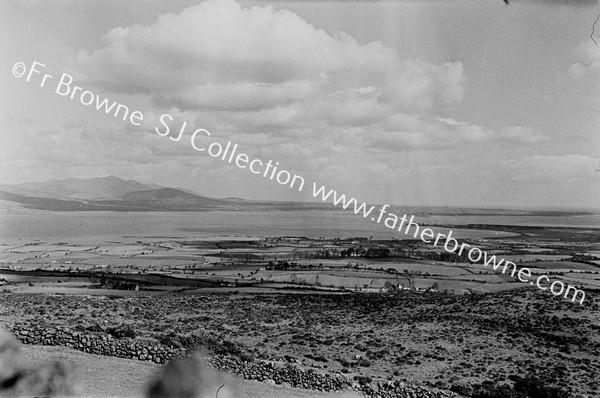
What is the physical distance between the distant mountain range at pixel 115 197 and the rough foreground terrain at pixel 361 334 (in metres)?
1.87

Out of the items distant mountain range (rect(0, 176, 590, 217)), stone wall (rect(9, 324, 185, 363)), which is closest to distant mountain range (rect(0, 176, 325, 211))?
distant mountain range (rect(0, 176, 590, 217))

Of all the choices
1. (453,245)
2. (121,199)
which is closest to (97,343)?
(121,199)

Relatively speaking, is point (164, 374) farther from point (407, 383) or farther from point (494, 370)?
point (494, 370)

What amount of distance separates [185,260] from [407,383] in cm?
478

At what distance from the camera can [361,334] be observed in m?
7.85

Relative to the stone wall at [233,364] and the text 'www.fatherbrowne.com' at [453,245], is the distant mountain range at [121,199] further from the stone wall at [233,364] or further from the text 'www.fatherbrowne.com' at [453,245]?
the stone wall at [233,364]

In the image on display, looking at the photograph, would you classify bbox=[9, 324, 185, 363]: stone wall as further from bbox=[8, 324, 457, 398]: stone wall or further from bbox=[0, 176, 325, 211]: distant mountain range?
bbox=[0, 176, 325, 211]: distant mountain range

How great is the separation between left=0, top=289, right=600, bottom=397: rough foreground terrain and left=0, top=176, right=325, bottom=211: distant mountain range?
73.5 inches

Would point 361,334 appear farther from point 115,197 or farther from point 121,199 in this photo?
point 115,197

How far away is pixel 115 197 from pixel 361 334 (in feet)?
18.7

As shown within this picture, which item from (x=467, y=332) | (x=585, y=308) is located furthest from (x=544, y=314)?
(x=467, y=332)

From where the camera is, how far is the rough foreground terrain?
657cm

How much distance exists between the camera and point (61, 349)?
6.63 metres

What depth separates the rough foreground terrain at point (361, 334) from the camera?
259 inches
